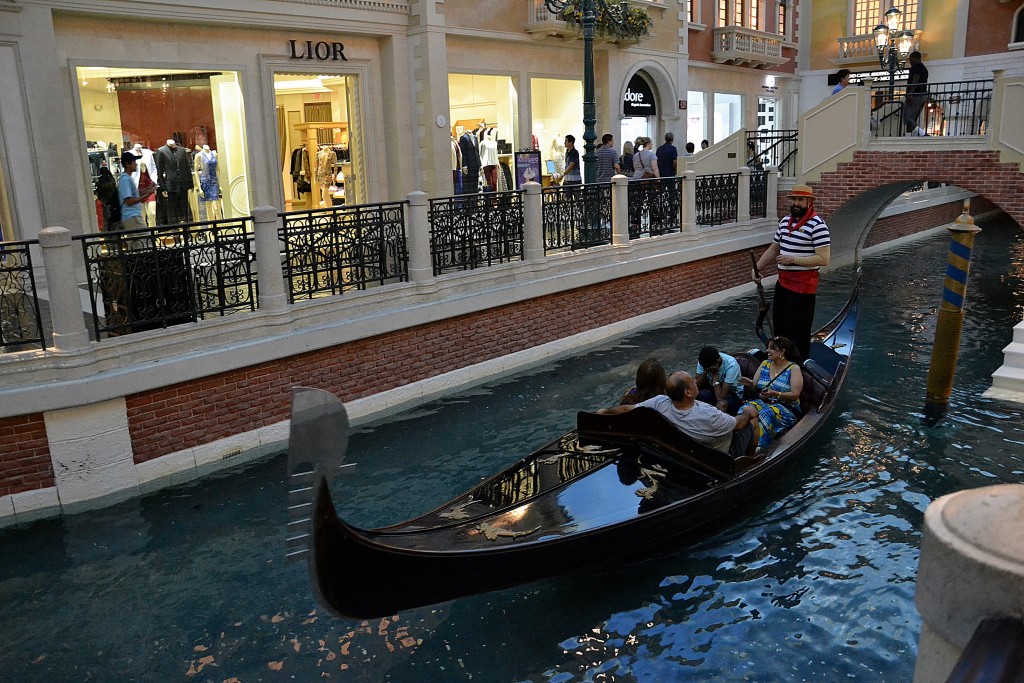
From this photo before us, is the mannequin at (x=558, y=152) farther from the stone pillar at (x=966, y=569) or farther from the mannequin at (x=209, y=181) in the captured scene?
the stone pillar at (x=966, y=569)

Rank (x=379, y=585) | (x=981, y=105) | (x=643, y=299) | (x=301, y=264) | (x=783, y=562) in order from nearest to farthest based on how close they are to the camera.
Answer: (x=379, y=585) < (x=783, y=562) < (x=301, y=264) < (x=643, y=299) < (x=981, y=105)

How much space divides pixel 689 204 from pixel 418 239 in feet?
17.2

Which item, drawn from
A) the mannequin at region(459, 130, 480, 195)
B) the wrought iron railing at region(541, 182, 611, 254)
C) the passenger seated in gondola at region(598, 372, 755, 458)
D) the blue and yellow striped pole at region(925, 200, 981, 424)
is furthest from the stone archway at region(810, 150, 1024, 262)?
the passenger seated in gondola at region(598, 372, 755, 458)

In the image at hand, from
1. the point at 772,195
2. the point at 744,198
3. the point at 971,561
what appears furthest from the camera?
the point at 772,195

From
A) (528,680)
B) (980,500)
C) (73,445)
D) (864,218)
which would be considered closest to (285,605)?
(528,680)

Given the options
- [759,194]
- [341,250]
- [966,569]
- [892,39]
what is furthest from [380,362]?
[892,39]

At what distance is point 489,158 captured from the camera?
44.1 ft

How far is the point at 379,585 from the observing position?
3807mm

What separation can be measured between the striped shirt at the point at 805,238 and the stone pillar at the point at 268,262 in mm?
4282

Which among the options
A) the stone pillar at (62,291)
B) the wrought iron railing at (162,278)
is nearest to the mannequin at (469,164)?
the wrought iron railing at (162,278)

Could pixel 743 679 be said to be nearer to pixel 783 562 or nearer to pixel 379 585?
pixel 783 562

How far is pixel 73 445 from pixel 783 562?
4.88 metres

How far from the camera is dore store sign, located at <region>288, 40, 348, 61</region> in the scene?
10414mm

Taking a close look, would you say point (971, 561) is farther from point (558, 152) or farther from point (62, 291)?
point (558, 152)
